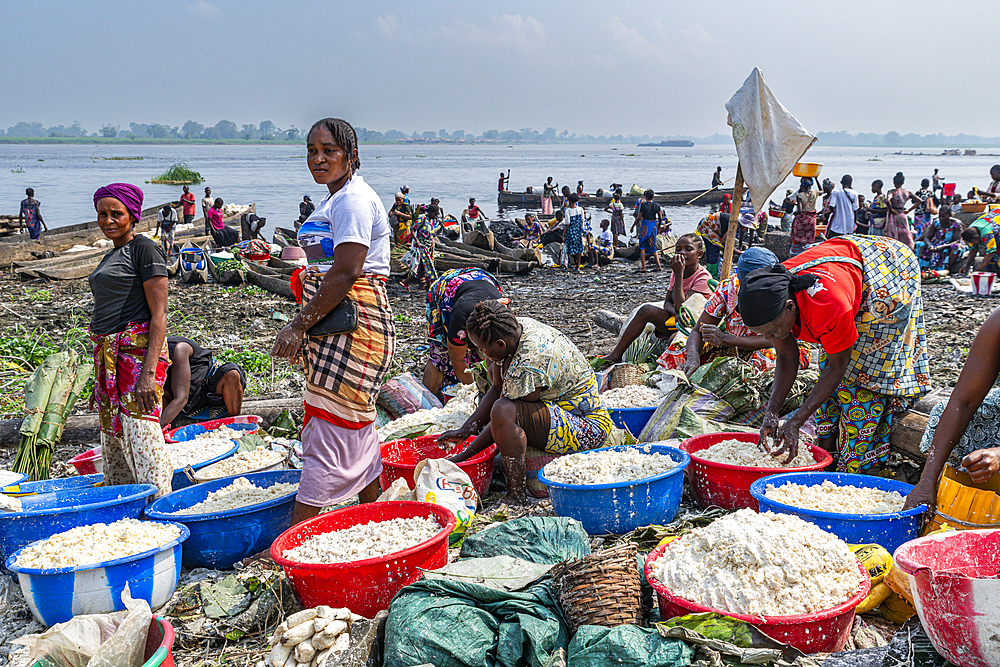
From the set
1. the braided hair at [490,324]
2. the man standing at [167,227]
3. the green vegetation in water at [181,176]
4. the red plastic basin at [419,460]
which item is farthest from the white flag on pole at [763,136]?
the green vegetation in water at [181,176]

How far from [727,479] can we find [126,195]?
115 inches

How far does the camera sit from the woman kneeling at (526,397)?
335 cm

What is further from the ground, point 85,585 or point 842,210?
point 842,210

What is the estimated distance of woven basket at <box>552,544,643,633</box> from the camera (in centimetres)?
203

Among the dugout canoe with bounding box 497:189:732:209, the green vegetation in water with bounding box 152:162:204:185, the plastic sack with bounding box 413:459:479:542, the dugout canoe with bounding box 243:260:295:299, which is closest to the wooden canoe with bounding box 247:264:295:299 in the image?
the dugout canoe with bounding box 243:260:295:299

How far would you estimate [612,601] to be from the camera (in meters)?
2.04

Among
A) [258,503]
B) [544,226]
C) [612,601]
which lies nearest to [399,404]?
[258,503]

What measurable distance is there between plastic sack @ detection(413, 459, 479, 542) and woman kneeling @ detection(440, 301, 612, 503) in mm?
335

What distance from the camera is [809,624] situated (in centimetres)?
194

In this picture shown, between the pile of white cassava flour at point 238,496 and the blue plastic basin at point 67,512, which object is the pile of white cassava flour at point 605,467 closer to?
the pile of white cassava flour at point 238,496

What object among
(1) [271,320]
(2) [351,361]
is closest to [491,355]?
(2) [351,361]

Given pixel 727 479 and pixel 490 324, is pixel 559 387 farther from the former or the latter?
pixel 727 479

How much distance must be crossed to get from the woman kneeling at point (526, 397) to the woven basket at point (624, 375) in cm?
112

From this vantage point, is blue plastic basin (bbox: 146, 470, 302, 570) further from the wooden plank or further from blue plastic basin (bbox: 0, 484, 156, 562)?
the wooden plank
